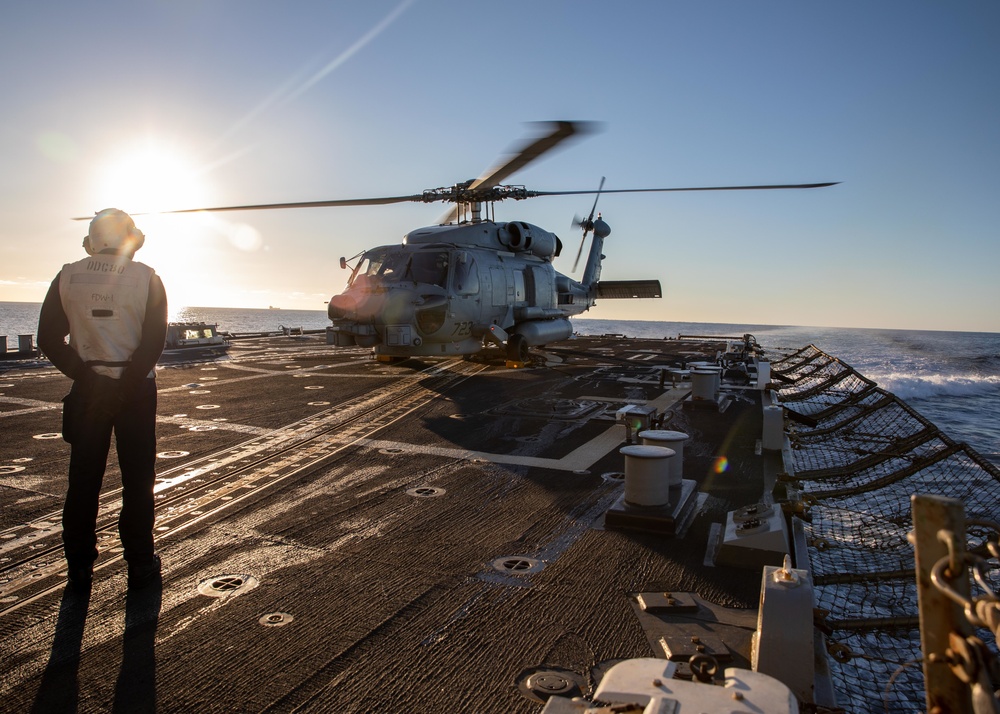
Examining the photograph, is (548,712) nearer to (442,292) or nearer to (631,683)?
(631,683)

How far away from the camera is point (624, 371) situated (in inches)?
Result: 695

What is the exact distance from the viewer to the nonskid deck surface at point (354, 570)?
10.3 feet

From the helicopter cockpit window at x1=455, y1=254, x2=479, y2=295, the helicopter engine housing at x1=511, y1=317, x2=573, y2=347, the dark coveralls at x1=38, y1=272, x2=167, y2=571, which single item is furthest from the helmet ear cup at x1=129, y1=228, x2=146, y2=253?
the helicopter engine housing at x1=511, y1=317, x2=573, y2=347

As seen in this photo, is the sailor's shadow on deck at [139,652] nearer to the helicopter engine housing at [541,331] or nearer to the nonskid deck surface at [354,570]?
the nonskid deck surface at [354,570]

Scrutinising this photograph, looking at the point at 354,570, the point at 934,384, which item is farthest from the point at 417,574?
the point at 934,384

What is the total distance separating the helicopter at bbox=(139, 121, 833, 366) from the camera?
559 inches

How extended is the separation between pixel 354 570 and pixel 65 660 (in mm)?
1706

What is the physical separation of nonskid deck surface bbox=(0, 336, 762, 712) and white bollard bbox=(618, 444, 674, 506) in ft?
1.16

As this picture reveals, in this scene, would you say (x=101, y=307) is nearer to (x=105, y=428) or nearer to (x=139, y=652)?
(x=105, y=428)

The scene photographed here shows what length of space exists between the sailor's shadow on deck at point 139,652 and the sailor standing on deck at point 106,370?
0.19m

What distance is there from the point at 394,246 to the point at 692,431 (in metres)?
9.32

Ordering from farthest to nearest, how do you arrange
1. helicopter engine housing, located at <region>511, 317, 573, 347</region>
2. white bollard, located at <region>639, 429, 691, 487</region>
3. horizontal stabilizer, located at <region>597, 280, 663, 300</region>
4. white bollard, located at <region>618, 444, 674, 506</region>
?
horizontal stabilizer, located at <region>597, 280, 663, 300</region>
helicopter engine housing, located at <region>511, 317, 573, 347</region>
white bollard, located at <region>639, 429, 691, 487</region>
white bollard, located at <region>618, 444, 674, 506</region>

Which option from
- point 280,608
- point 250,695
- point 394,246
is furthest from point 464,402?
point 250,695

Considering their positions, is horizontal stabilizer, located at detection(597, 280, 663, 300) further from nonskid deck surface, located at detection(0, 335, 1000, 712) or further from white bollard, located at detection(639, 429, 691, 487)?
white bollard, located at detection(639, 429, 691, 487)
